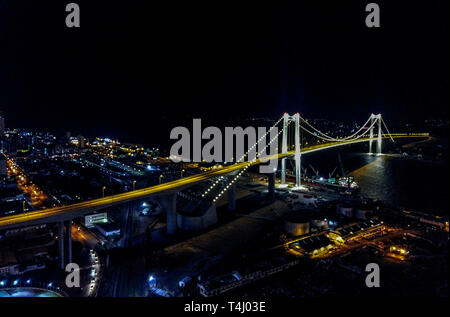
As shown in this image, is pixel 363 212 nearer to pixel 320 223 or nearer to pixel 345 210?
pixel 345 210

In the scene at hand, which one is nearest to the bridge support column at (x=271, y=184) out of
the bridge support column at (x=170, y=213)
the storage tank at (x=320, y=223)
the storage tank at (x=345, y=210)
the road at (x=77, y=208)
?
the storage tank at (x=345, y=210)

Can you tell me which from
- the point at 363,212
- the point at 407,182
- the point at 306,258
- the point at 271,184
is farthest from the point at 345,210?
the point at 407,182

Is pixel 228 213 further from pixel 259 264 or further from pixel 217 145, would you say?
pixel 217 145

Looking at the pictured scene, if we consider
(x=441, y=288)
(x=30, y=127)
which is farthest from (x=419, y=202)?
(x=30, y=127)

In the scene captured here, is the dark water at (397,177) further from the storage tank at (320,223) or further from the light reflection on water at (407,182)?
the storage tank at (320,223)

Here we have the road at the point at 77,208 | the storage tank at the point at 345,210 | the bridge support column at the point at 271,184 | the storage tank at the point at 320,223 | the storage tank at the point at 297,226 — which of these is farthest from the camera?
the bridge support column at the point at 271,184
